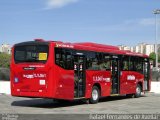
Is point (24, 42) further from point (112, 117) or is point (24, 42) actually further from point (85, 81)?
point (112, 117)

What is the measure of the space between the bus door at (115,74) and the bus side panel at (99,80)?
0.63 m

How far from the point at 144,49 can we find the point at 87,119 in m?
165

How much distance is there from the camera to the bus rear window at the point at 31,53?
17094 mm

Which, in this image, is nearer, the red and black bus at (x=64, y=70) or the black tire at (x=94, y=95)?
the red and black bus at (x=64, y=70)

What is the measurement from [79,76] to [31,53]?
274cm

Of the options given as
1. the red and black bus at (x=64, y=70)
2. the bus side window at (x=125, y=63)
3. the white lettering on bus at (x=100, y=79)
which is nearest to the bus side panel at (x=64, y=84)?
the red and black bus at (x=64, y=70)

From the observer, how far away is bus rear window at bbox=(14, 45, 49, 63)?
56.1 ft

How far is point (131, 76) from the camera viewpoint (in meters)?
24.4

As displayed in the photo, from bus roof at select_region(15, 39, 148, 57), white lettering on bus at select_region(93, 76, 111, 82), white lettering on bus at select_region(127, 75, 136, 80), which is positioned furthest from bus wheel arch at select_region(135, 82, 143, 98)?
white lettering on bus at select_region(93, 76, 111, 82)

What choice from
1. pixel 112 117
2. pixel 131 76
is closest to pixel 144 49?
pixel 131 76

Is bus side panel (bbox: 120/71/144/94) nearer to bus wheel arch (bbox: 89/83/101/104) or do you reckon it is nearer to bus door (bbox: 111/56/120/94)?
bus door (bbox: 111/56/120/94)

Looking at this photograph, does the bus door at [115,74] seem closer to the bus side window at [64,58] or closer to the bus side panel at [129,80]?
the bus side panel at [129,80]

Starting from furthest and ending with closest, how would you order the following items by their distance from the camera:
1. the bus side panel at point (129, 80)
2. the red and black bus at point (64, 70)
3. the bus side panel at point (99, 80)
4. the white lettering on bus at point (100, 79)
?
the bus side panel at point (129, 80)
the white lettering on bus at point (100, 79)
the bus side panel at point (99, 80)
the red and black bus at point (64, 70)

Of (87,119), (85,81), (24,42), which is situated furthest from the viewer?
(85,81)
